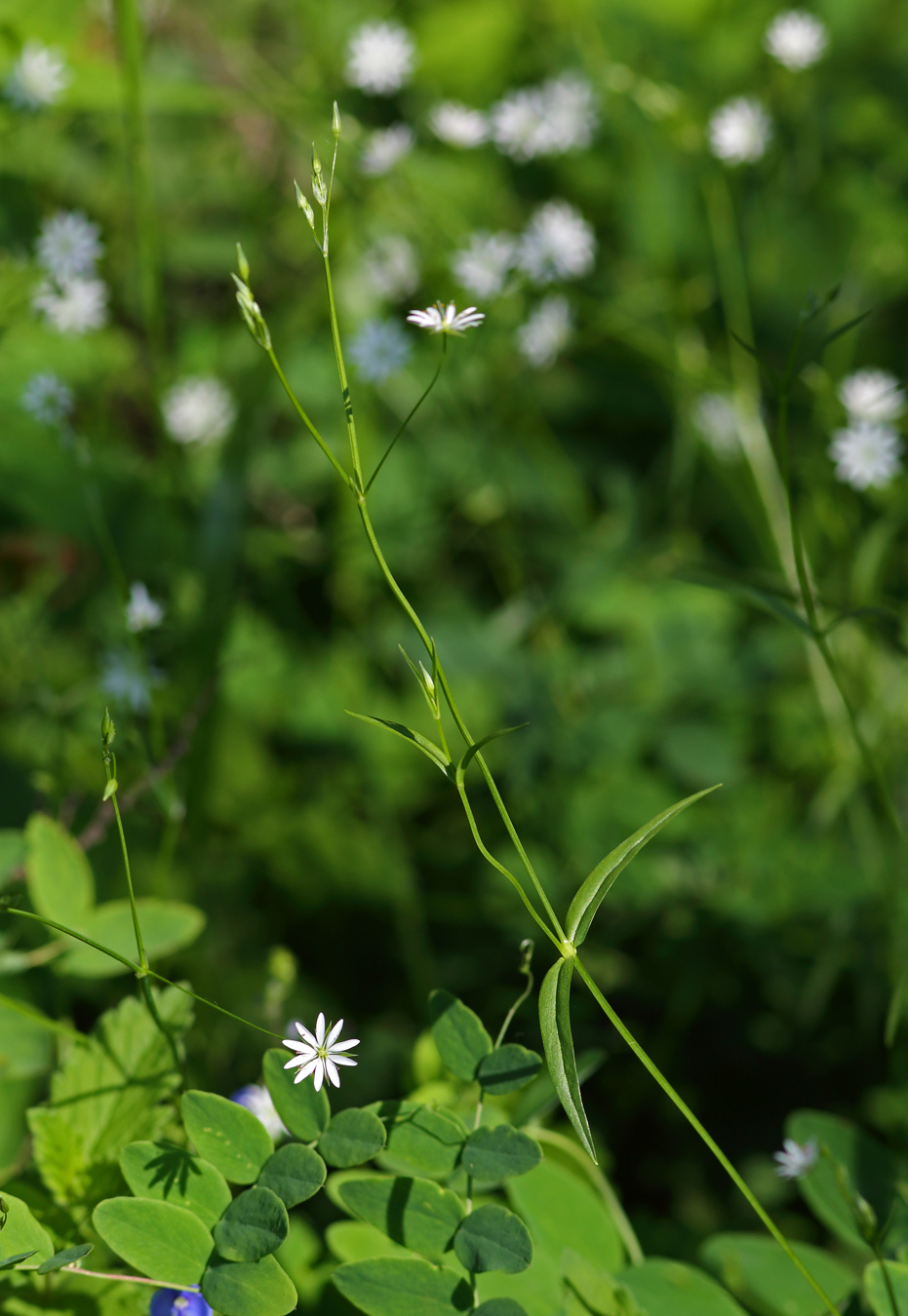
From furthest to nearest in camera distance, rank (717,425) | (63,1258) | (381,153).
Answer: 1. (717,425)
2. (381,153)
3. (63,1258)

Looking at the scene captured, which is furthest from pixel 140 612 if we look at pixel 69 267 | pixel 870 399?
pixel 870 399

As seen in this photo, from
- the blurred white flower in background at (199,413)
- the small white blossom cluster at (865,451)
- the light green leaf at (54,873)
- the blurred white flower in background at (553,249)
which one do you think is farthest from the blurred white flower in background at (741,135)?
the light green leaf at (54,873)

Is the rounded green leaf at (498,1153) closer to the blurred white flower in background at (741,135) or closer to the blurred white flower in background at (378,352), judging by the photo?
the blurred white flower in background at (378,352)

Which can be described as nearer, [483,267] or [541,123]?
[483,267]

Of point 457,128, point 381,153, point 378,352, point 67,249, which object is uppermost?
point 457,128

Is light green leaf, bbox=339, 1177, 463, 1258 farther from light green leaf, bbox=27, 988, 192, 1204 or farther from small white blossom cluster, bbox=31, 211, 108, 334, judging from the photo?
small white blossom cluster, bbox=31, 211, 108, 334

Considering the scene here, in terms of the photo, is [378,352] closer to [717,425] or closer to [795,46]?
[717,425]

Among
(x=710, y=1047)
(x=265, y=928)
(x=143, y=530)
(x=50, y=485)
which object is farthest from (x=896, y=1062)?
(x=50, y=485)
